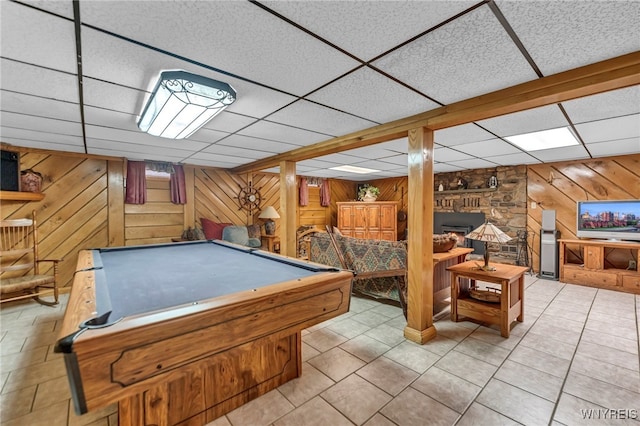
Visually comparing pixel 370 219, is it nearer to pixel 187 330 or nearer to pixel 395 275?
pixel 395 275

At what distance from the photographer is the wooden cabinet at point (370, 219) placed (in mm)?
7211

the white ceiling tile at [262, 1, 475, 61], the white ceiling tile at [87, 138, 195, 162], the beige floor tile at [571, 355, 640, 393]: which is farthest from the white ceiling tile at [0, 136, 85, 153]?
the beige floor tile at [571, 355, 640, 393]

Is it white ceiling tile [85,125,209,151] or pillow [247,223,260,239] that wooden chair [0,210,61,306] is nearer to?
white ceiling tile [85,125,209,151]

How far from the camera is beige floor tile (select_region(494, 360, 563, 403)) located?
196 cm

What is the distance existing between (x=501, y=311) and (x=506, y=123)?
76.8 inches

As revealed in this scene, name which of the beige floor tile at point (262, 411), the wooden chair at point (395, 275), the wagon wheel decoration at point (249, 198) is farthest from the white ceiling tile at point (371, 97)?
the wagon wheel decoration at point (249, 198)

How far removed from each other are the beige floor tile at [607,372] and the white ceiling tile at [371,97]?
2.48 metres

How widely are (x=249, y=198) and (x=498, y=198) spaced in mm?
5493

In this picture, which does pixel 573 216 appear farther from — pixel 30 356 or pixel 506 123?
pixel 30 356

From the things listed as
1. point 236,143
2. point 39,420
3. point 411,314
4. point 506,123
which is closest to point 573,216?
point 506,123

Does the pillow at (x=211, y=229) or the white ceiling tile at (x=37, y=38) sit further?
the pillow at (x=211, y=229)

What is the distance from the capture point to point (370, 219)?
24.2 ft

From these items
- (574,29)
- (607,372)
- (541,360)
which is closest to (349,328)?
(541,360)

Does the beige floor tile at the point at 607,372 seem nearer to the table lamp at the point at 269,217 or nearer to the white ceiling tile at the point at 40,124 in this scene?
the white ceiling tile at the point at 40,124
